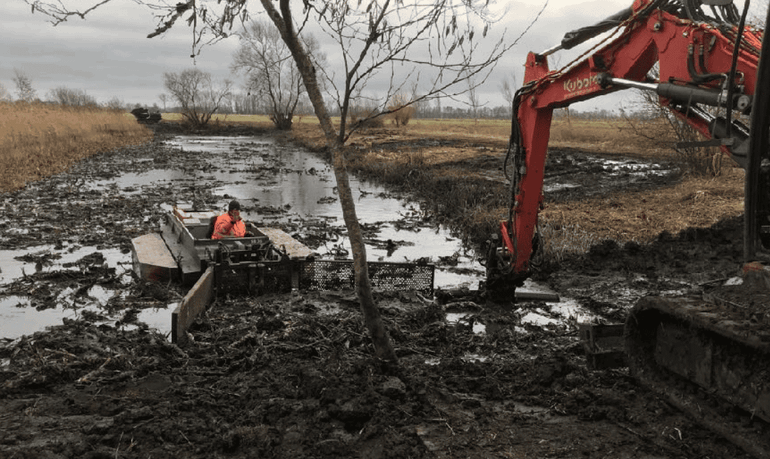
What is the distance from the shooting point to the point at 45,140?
33562 mm

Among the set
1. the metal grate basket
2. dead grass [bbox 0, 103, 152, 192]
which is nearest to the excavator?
the metal grate basket

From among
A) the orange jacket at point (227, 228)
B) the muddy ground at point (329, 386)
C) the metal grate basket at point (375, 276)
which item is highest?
the orange jacket at point (227, 228)

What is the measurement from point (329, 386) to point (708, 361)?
9.73 feet

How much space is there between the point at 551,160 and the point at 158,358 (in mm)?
25344

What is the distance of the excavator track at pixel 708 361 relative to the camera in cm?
380

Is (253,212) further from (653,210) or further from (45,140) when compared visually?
(45,140)

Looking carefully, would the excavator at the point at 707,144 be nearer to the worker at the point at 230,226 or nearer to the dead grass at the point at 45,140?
the worker at the point at 230,226

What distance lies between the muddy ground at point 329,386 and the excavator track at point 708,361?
0.39 meters

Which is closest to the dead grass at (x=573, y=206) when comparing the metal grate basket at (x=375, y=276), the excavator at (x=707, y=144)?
the metal grate basket at (x=375, y=276)

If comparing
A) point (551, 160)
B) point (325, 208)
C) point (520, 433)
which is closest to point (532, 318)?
point (520, 433)

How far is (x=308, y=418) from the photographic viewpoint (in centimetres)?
519

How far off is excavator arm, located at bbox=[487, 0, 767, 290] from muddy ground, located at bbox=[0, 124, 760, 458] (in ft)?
3.46

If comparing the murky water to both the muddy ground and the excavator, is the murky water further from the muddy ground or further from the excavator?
the excavator

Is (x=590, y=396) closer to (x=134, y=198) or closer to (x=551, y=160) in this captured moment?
(x=134, y=198)
